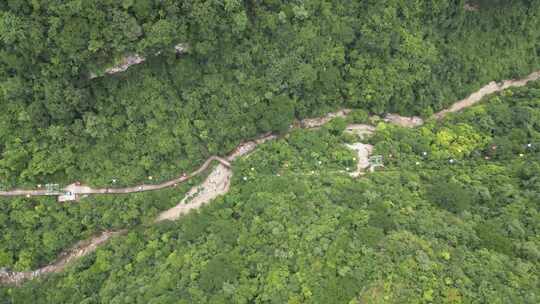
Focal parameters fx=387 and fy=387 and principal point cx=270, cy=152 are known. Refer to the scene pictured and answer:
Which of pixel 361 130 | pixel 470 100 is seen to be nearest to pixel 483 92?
pixel 470 100

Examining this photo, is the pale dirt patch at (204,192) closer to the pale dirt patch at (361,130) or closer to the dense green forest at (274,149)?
the dense green forest at (274,149)

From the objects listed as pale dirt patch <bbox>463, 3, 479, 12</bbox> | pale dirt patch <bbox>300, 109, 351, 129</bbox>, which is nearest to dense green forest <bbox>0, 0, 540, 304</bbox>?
pale dirt patch <bbox>463, 3, 479, 12</bbox>

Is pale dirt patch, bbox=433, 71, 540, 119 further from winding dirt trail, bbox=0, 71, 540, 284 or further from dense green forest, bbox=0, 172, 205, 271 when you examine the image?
dense green forest, bbox=0, 172, 205, 271

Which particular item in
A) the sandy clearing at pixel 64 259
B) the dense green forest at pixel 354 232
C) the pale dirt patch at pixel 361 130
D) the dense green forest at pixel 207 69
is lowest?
the sandy clearing at pixel 64 259

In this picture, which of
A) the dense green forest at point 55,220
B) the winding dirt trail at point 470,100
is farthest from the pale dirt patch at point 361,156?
the dense green forest at point 55,220

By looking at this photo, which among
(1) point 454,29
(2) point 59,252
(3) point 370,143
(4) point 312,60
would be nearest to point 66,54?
(2) point 59,252

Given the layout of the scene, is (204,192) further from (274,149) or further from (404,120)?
(404,120)
